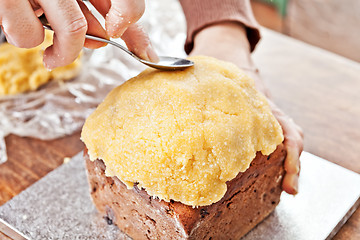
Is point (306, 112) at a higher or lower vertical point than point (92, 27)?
lower

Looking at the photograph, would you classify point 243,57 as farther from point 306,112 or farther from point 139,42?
point 139,42

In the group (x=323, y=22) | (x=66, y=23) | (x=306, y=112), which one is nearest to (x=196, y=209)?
→ (x=66, y=23)

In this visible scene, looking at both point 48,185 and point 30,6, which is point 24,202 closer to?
point 48,185

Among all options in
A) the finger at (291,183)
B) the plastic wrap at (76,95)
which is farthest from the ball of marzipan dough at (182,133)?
the plastic wrap at (76,95)

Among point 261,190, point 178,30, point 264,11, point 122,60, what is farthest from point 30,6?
point 264,11

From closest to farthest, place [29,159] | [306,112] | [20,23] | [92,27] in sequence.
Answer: [20,23], [92,27], [29,159], [306,112]

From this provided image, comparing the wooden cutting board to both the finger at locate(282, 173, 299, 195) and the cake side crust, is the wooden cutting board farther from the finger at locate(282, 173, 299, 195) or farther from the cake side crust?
the finger at locate(282, 173, 299, 195)
